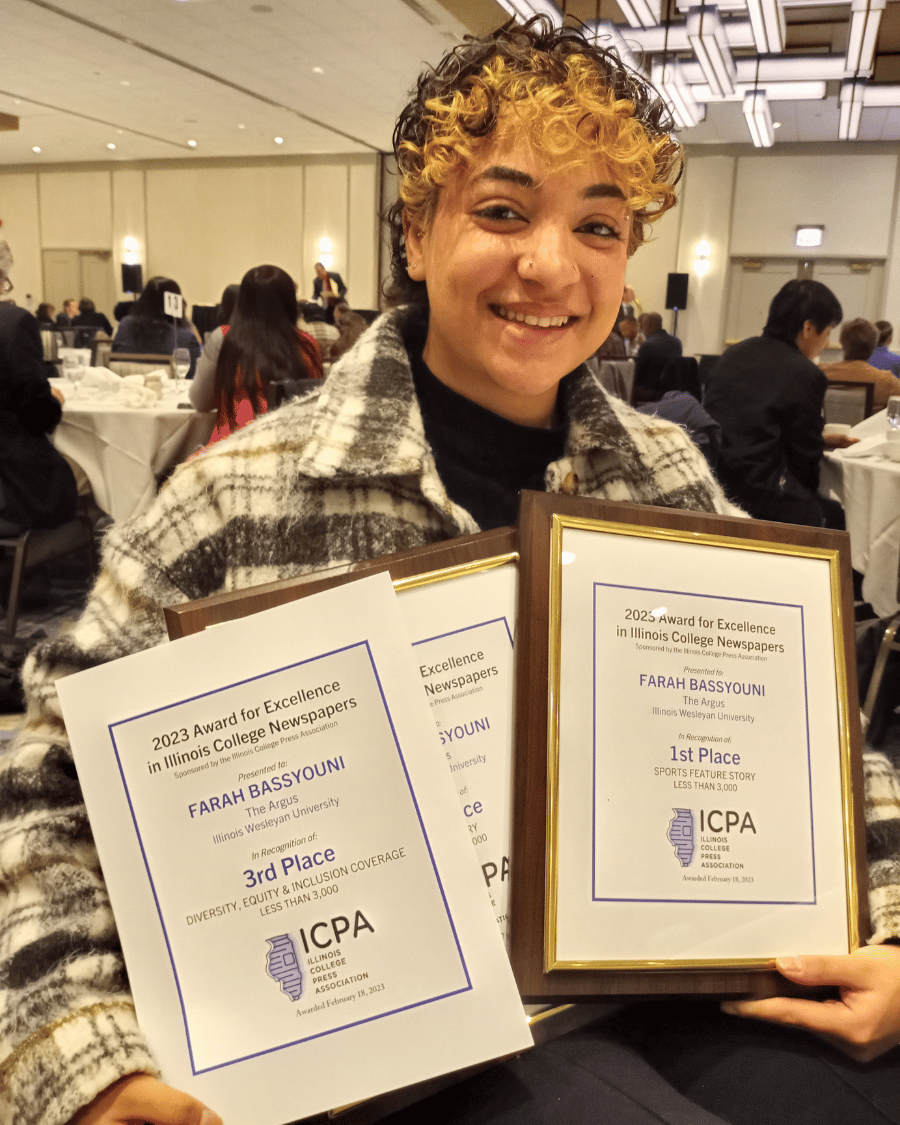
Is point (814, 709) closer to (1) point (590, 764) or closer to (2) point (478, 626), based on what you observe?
(1) point (590, 764)

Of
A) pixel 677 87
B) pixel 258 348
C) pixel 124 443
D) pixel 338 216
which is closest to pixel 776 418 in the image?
pixel 258 348

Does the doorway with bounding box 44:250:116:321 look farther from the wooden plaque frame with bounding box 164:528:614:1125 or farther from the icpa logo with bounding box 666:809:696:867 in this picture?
the icpa logo with bounding box 666:809:696:867

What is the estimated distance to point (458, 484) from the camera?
1.17 meters

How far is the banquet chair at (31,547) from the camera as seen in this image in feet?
10.8

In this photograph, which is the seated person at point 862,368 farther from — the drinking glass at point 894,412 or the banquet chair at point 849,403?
the drinking glass at point 894,412

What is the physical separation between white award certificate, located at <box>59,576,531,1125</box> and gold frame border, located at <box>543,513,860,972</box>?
0.07m

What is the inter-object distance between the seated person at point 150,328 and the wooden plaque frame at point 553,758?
5886 millimetres

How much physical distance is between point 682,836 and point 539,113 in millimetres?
779

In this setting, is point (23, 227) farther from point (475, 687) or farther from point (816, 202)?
point (475, 687)

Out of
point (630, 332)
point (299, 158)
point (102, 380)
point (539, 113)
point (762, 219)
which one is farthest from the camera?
point (299, 158)

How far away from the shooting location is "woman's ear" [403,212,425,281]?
3.98ft

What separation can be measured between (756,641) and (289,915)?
495 mm

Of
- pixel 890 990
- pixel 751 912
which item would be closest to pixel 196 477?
pixel 751 912

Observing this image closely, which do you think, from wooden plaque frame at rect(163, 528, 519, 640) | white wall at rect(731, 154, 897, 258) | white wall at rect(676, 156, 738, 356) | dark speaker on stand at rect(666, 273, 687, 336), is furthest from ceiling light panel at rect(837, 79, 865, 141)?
wooden plaque frame at rect(163, 528, 519, 640)
